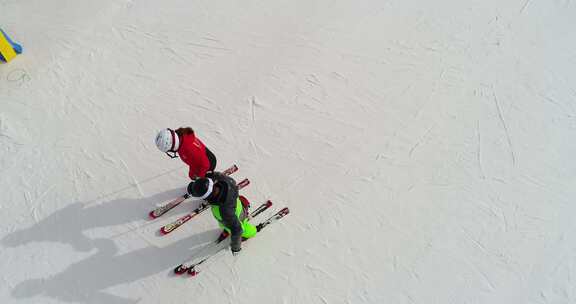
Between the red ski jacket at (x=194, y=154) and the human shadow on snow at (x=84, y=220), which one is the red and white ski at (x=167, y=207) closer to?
the human shadow on snow at (x=84, y=220)

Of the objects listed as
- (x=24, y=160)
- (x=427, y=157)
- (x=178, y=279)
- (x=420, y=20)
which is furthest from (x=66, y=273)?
(x=420, y=20)

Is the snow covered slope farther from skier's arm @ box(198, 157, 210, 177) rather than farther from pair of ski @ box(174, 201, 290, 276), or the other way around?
skier's arm @ box(198, 157, 210, 177)

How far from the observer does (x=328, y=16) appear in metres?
Result: 6.93

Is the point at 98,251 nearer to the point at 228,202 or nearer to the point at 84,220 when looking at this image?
the point at 84,220

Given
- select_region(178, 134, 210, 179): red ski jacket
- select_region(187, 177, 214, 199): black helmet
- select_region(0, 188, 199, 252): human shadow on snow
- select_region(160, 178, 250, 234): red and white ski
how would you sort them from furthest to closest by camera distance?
select_region(0, 188, 199, 252): human shadow on snow, select_region(160, 178, 250, 234): red and white ski, select_region(178, 134, 210, 179): red ski jacket, select_region(187, 177, 214, 199): black helmet

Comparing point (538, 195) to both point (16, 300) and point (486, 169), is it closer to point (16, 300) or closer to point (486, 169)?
point (486, 169)

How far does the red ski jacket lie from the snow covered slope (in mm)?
1039

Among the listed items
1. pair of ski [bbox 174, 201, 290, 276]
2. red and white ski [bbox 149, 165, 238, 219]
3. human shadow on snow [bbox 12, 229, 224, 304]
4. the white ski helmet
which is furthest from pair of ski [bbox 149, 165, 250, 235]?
the white ski helmet

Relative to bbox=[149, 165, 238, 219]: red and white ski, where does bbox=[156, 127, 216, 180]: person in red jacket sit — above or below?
above

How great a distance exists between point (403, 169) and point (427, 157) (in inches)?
15.5

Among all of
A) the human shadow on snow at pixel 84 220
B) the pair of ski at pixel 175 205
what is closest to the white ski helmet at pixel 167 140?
the pair of ski at pixel 175 205

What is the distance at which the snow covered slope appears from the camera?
4637mm

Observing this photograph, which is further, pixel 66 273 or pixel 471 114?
pixel 471 114

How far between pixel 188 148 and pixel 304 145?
1.98m
